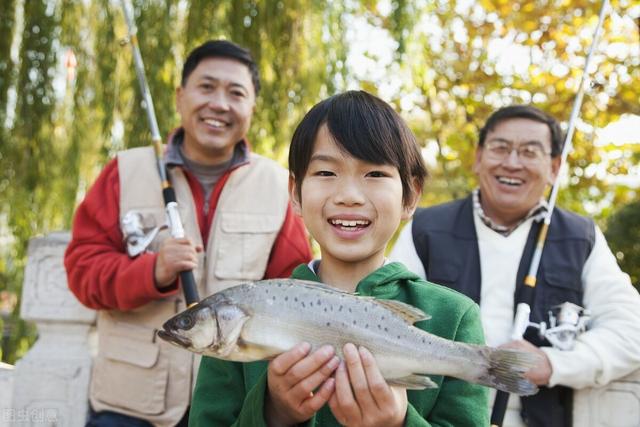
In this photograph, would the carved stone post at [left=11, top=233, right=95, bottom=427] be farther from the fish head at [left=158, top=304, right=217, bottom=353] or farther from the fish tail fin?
the fish tail fin

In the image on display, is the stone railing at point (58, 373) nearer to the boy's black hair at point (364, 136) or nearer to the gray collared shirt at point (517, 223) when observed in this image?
the gray collared shirt at point (517, 223)

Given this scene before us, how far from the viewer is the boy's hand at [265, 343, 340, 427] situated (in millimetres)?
1653

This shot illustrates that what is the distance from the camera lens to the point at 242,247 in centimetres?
336

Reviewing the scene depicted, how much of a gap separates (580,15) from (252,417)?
22.7ft

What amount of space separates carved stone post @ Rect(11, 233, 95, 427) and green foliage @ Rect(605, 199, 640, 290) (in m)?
5.00

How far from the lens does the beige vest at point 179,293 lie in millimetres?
3195

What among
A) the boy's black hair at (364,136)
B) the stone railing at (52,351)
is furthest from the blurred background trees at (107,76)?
the boy's black hair at (364,136)

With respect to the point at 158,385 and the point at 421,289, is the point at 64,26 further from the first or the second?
the point at 421,289

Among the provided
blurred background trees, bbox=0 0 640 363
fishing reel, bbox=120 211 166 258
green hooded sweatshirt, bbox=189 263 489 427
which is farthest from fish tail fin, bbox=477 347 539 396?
blurred background trees, bbox=0 0 640 363

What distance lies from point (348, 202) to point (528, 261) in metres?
1.77

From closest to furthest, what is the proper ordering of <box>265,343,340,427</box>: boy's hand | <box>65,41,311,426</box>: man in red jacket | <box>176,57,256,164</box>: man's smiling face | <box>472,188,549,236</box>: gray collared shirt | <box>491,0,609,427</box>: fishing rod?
<box>265,343,340,427</box>: boy's hand, <box>491,0,609,427</box>: fishing rod, <box>65,41,311,426</box>: man in red jacket, <box>176,57,256,164</box>: man's smiling face, <box>472,188,549,236</box>: gray collared shirt

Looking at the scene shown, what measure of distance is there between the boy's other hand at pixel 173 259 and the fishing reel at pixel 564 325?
58.1 inches

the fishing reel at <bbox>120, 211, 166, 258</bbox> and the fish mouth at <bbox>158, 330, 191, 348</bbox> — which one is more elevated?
the fish mouth at <bbox>158, 330, 191, 348</bbox>

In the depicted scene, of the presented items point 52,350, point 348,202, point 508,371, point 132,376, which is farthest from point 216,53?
point 508,371
